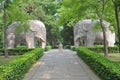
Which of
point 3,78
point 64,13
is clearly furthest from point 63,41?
point 3,78

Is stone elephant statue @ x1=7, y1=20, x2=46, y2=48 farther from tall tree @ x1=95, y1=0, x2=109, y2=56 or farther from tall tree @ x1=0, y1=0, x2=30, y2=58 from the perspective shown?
tall tree @ x1=95, y1=0, x2=109, y2=56

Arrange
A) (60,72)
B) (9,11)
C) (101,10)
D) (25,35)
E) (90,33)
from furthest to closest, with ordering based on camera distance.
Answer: (90,33) < (25,35) < (101,10) < (9,11) < (60,72)

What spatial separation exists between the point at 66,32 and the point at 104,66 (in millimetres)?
42540

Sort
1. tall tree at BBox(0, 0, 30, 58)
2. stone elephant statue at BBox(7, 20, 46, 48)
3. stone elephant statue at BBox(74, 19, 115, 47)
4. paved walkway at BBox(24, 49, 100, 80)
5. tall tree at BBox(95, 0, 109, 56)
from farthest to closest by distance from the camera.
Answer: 1. stone elephant statue at BBox(74, 19, 115, 47)
2. stone elephant statue at BBox(7, 20, 46, 48)
3. tall tree at BBox(0, 0, 30, 58)
4. tall tree at BBox(95, 0, 109, 56)
5. paved walkway at BBox(24, 49, 100, 80)

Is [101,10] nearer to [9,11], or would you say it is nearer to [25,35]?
[9,11]

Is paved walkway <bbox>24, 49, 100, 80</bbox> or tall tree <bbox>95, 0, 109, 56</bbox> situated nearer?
paved walkway <bbox>24, 49, 100, 80</bbox>

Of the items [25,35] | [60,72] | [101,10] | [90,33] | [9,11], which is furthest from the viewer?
[90,33]

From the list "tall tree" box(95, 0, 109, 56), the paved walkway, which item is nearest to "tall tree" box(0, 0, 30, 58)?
"tall tree" box(95, 0, 109, 56)

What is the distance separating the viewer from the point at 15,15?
24.3 m

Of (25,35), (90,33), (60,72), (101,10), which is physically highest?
(101,10)

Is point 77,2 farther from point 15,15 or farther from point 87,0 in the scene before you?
point 15,15

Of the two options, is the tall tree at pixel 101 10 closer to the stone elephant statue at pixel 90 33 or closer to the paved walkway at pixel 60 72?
the paved walkway at pixel 60 72

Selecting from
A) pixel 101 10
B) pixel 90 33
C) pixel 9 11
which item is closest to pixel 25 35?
pixel 90 33

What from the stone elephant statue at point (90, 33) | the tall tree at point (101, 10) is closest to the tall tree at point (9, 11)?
the tall tree at point (101, 10)
